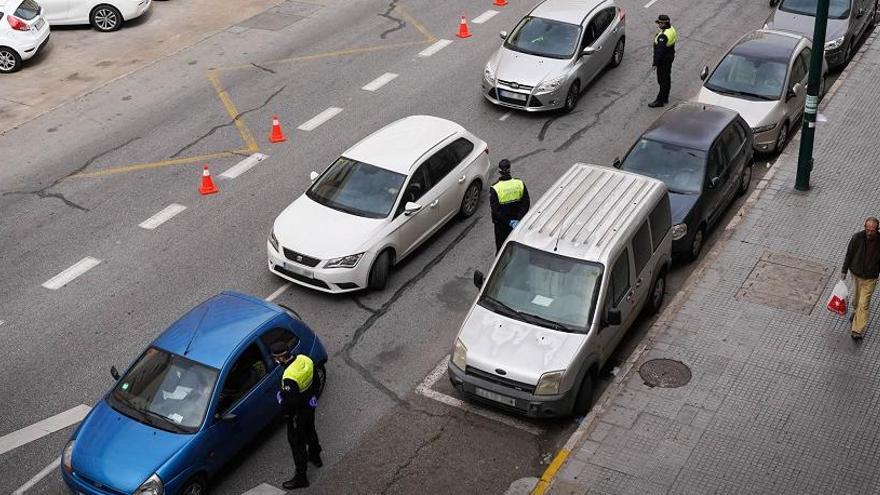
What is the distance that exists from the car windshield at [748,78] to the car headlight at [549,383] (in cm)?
900

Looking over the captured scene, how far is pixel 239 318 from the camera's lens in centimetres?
1227

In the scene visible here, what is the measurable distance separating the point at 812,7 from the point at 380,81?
29.6ft

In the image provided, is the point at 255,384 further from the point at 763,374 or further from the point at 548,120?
the point at 548,120

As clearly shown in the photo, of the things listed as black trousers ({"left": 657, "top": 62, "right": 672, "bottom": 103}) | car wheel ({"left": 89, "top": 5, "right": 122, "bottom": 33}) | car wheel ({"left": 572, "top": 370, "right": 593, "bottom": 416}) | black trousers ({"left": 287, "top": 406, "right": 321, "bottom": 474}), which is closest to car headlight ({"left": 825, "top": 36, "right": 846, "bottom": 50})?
black trousers ({"left": 657, "top": 62, "right": 672, "bottom": 103})

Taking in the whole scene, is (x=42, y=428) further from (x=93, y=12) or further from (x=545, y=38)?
(x=93, y=12)

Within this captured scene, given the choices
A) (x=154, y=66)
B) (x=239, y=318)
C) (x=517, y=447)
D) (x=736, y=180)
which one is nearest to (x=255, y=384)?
(x=239, y=318)

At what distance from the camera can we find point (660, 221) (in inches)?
556

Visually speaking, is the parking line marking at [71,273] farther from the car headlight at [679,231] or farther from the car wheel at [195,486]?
the car headlight at [679,231]

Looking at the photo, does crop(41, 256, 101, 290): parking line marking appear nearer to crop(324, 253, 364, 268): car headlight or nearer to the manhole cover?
crop(324, 253, 364, 268): car headlight

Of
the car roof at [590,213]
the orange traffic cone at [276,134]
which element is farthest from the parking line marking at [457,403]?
the orange traffic cone at [276,134]

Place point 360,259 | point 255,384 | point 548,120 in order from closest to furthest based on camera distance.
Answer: point 255,384 < point 360,259 < point 548,120

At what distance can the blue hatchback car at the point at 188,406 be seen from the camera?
1091 centimetres

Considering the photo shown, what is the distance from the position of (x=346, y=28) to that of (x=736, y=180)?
11.1 meters

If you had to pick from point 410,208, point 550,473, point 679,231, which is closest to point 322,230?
point 410,208
